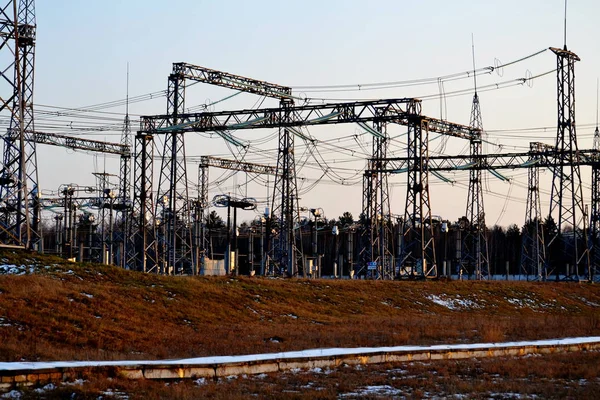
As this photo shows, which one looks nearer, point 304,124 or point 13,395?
point 13,395

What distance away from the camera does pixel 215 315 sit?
30.6 m

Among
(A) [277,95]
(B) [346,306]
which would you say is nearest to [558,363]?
(B) [346,306]

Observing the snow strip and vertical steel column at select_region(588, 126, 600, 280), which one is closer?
the snow strip

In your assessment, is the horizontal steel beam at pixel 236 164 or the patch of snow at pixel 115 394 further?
the horizontal steel beam at pixel 236 164

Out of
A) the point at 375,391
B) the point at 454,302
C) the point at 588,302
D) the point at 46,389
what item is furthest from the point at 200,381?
the point at 588,302

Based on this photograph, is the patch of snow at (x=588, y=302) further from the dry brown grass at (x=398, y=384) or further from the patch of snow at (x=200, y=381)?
the patch of snow at (x=200, y=381)

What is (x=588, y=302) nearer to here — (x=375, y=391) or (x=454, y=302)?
(x=454, y=302)

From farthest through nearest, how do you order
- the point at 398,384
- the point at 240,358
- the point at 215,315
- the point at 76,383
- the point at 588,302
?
the point at 588,302 → the point at 215,315 → the point at 240,358 → the point at 398,384 → the point at 76,383

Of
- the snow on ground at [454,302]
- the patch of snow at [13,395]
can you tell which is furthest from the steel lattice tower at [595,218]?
the patch of snow at [13,395]

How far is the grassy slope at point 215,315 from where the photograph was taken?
862 inches

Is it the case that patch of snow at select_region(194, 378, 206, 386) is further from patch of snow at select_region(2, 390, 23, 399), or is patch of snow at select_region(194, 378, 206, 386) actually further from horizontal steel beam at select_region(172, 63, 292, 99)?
horizontal steel beam at select_region(172, 63, 292, 99)

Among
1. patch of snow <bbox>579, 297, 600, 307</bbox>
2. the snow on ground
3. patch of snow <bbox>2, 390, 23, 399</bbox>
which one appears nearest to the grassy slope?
the snow on ground

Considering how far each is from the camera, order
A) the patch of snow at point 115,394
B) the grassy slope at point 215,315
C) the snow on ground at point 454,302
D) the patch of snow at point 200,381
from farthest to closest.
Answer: the snow on ground at point 454,302 < the grassy slope at point 215,315 < the patch of snow at point 200,381 < the patch of snow at point 115,394

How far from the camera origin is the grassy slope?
21.9 meters
